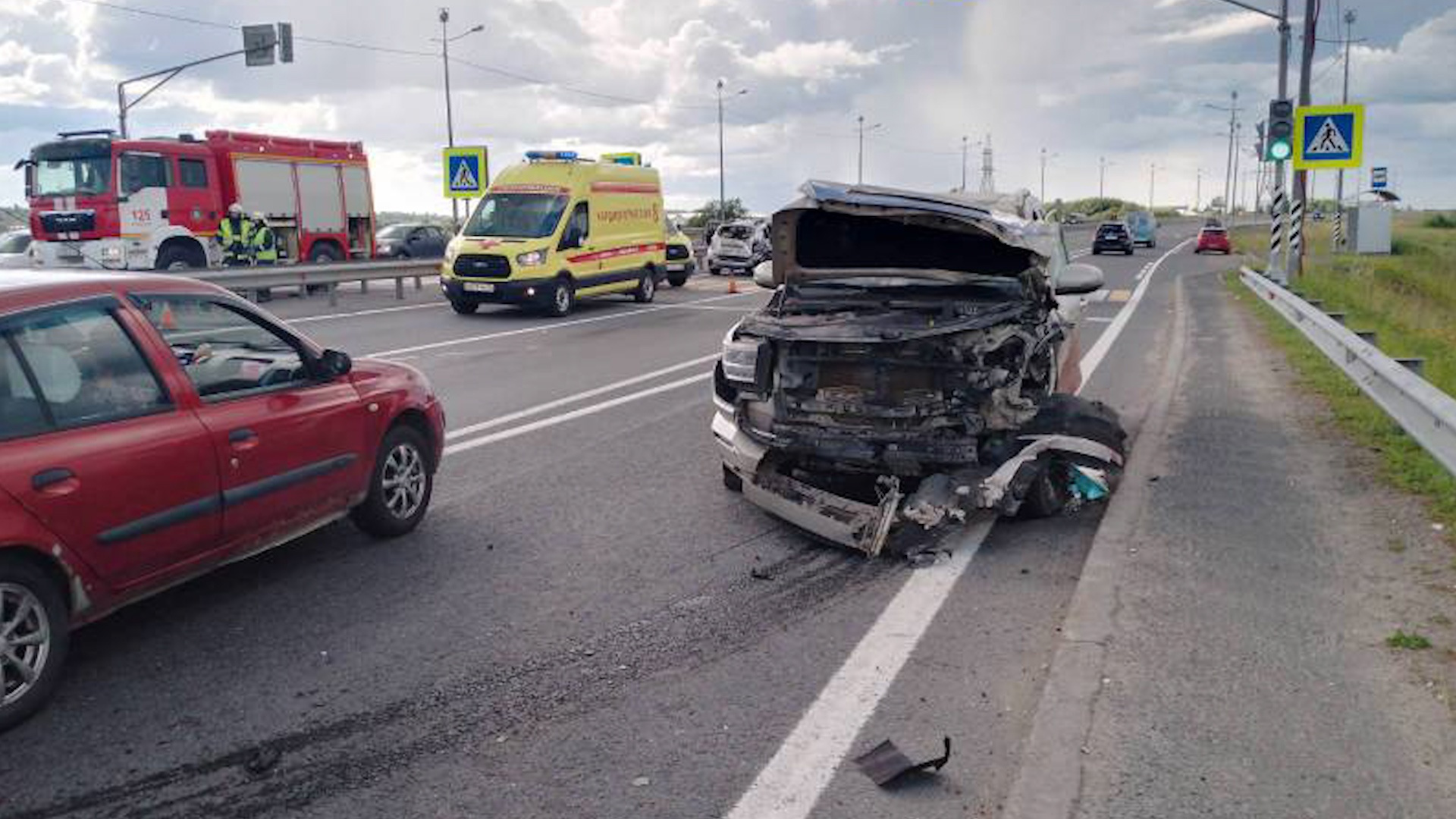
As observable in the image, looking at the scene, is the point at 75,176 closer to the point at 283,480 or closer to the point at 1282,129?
the point at 283,480

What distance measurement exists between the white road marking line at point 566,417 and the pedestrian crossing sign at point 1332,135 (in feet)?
44.1

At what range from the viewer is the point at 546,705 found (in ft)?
13.4

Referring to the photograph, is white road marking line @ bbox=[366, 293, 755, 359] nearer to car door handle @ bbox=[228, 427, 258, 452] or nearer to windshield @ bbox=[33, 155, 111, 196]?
car door handle @ bbox=[228, 427, 258, 452]

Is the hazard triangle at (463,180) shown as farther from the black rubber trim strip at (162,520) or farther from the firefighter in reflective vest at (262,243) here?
the black rubber trim strip at (162,520)

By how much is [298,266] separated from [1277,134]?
18.2 metres

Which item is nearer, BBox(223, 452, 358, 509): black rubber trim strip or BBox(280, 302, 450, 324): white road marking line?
BBox(223, 452, 358, 509): black rubber trim strip

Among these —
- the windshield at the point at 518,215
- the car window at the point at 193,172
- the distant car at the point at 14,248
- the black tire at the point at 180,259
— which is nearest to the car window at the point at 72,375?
the windshield at the point at 518,215

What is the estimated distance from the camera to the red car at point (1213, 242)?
163 feet

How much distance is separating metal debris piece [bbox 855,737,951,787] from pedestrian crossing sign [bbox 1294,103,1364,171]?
19358 mm

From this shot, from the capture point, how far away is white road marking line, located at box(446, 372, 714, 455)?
850 centimetres

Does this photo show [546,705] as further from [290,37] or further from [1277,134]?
[290,37]

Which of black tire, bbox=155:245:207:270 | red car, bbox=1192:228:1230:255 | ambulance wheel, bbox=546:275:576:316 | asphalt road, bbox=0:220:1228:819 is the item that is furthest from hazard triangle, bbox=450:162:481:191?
red car, bbox=1192:228:1230:255

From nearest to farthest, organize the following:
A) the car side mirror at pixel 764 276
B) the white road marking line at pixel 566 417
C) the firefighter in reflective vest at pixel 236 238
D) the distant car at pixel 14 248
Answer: the car side mirror at pixel 764 276 < the white road marking line at pixel 566 417 < the firefighter in reflective vest at pixel 236 238 < the distant car at pixel 14 248

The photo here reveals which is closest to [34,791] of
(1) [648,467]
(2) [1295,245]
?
(1) [648,467]
